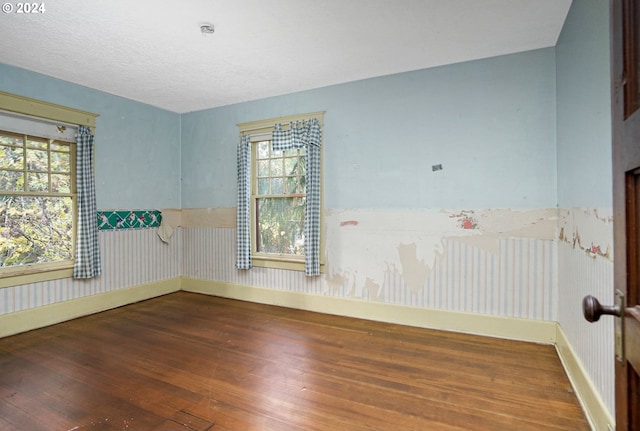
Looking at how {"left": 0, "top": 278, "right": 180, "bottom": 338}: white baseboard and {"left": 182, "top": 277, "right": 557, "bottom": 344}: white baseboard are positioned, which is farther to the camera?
{"left": 0, "top": 278, "right": 180, "bottom": 338}: white baseboard

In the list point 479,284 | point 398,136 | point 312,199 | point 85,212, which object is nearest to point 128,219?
point 85,212

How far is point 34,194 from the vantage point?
368 cm

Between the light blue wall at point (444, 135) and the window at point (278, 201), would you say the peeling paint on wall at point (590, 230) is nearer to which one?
the light blue wall at point (444, 135)

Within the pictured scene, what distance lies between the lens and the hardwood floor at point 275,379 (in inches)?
79.8

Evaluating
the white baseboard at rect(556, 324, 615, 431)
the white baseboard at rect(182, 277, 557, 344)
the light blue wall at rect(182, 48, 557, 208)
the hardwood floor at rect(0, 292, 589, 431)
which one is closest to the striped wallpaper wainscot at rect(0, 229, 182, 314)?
the hardwood floor at rect(0, 292, 589, 431)

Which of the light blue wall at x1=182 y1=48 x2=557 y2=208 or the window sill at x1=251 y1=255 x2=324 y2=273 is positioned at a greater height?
the light blue wall at x1=182 y1=48 x2=557 y2=208

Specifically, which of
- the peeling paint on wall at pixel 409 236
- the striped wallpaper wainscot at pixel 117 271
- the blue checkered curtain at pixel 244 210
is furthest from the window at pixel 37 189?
the peeling paint on wall at pixel 409 236

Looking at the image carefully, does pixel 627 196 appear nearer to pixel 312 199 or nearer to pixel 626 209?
pixel 626 209

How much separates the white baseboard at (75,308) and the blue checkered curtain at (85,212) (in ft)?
1.17

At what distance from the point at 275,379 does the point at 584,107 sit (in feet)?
9.28

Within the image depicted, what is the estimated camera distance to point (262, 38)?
299 centimetres

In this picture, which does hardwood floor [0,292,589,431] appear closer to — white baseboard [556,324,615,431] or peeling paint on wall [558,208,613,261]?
white baseboard [556,324,615,431]

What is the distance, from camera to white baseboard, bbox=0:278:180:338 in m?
3.50

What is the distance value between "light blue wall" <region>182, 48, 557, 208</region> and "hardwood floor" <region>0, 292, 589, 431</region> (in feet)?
4.73
